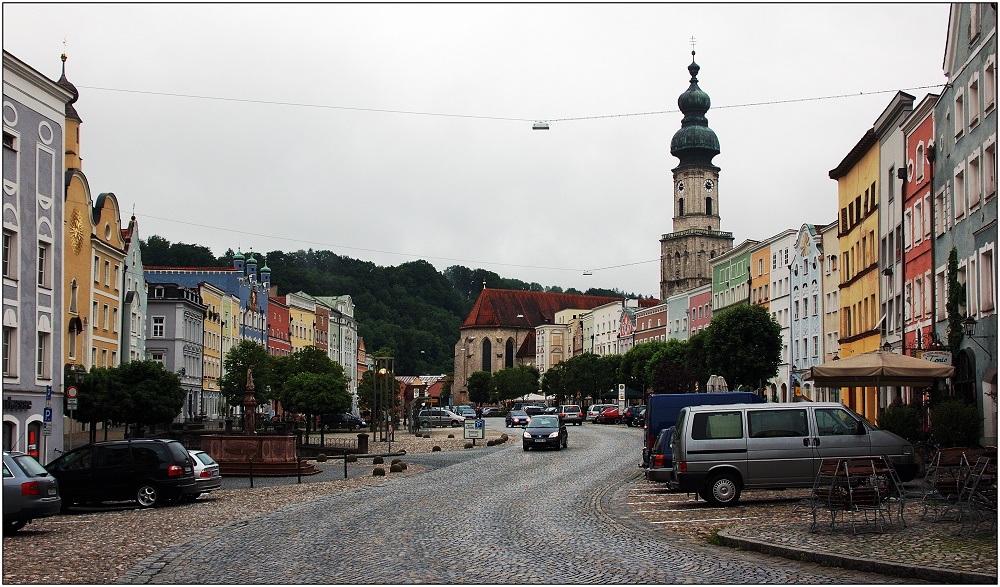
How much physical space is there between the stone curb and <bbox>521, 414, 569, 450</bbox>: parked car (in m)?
34.0

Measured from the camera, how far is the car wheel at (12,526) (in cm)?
1779

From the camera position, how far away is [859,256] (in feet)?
170

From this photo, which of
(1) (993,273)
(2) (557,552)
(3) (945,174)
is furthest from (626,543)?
(3) (945,174)

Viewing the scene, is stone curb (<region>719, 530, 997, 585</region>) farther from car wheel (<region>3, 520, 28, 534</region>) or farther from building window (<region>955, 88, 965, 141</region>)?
building window (<region>955, 88, 965, 141</region>)

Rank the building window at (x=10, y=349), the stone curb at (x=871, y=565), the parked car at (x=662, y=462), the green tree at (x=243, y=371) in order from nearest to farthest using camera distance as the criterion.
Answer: the stone curb at (x=871, y=565) < the parked car at (x=662, y=462) < the building window at (x=10, y=349) < the green tree at (x=243, y=371)

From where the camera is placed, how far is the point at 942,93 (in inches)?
1369

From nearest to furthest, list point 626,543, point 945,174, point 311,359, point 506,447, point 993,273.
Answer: point 626,543
point 993,273
point 945,174
point 506,447
point 311,359

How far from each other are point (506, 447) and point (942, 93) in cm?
2684

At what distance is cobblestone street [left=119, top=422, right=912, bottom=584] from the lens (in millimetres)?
12633

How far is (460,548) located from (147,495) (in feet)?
35.5

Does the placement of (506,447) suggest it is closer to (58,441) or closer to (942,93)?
(58,441)

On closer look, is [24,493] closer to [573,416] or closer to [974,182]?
[974,182]

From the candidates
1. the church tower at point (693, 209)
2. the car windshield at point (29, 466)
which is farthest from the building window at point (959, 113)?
the church tower at point (693, 209)

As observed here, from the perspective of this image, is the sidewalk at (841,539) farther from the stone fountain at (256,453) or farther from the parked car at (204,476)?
the stone fountain at (256,453)
